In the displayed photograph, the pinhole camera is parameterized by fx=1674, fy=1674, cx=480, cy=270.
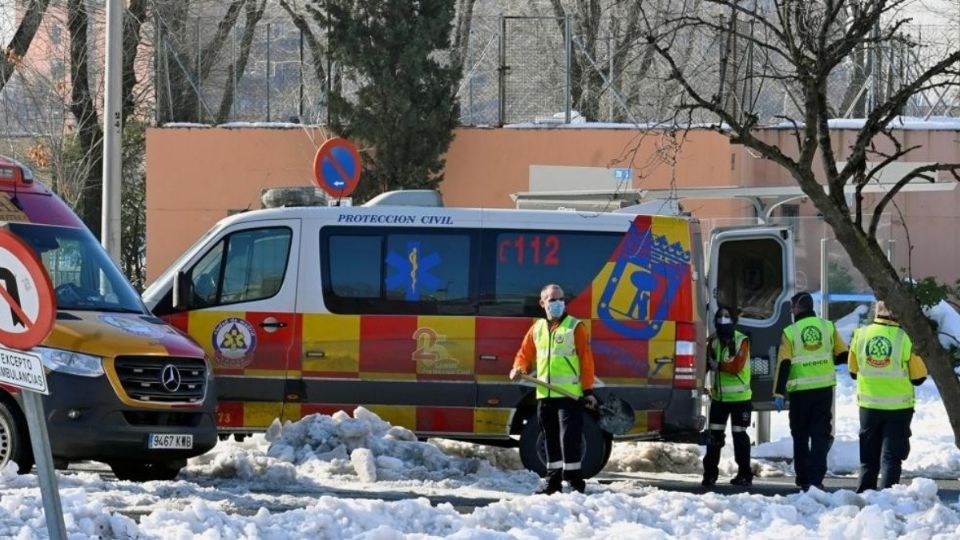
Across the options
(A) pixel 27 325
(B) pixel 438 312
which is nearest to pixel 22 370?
(A) pixel 27 325

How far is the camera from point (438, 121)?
2425cm

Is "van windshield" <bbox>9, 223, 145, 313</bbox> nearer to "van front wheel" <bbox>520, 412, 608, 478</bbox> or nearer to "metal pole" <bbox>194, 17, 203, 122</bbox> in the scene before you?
"van front wheel" <bbox>520, 412, 608, 478</bbox>

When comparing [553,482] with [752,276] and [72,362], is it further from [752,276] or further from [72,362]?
[752,276]

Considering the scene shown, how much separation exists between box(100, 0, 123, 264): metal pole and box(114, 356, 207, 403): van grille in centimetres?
515

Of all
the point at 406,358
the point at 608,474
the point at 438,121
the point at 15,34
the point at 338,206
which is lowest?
the point at 608,474

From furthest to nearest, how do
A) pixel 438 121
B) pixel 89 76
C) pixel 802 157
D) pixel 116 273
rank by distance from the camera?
pixel 89 76 < pixel 438 121 < pixel 116 273 < pixel 802 157

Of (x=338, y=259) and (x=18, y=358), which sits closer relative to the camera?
(x=18, y=358)

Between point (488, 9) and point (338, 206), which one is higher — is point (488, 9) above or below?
above

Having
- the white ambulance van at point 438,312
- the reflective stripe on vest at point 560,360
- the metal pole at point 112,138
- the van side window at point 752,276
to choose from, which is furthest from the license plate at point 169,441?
the van side window at point 752,276

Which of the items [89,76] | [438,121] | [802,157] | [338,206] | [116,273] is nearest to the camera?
[802,157]

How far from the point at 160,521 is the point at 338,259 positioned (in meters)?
5.16

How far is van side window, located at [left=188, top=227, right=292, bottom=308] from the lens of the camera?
47.6ft

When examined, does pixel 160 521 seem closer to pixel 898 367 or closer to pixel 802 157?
pixel 802 157

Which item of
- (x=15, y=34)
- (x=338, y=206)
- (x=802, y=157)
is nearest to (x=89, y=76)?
(x=15, y=34)
